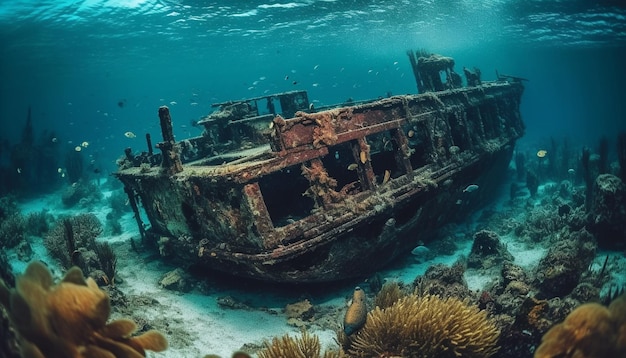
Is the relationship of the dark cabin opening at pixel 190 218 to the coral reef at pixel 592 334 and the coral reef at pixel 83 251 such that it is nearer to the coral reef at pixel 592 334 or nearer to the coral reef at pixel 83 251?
the coral reef at pixel 83 251

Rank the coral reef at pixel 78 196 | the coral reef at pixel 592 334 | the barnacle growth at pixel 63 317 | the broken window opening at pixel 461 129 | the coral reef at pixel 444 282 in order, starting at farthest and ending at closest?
1. the coral reef at pixel 78 196
2. the broken window opening at pixel 461 129
3. the coral reef at pixel 444 282
4. the coral reef at pixel 592 334
5. the barnacle growth at pixel 63 317

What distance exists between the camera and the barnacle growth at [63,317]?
2.22m

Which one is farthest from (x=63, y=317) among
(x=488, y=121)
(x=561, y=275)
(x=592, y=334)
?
(x=488, y=121)

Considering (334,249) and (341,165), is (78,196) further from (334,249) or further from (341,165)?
(334,249)

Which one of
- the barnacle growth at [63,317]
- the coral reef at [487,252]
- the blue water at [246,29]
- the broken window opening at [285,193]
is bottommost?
the coral reef at [487,252]

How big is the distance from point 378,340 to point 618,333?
2.24m

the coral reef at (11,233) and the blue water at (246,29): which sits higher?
the blue water at (246,29)

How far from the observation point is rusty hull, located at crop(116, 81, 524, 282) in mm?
6480

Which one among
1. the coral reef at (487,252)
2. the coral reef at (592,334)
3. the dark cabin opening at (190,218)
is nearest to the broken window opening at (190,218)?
the dark cabin opening at (190,218)

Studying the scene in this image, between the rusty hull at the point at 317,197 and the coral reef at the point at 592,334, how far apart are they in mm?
4309

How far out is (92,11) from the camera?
76.3 ft

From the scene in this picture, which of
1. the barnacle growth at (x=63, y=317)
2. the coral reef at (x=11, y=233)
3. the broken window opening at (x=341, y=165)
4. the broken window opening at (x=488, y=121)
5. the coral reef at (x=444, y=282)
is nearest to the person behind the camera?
the barnacle growth at (x=63, y=317)

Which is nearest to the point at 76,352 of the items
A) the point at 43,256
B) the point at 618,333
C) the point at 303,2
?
the point at 618,333

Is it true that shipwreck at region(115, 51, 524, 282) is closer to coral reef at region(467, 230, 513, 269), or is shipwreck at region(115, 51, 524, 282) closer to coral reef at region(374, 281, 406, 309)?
coral reef at region(467, 230, 513, 269)
